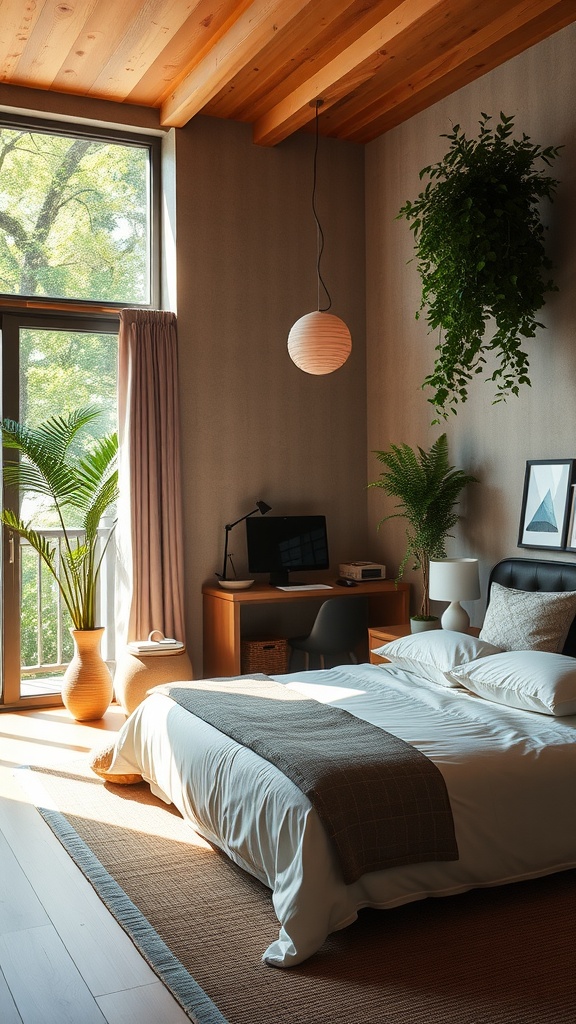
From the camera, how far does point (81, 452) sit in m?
5.38

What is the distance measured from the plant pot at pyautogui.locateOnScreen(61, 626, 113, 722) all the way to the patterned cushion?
82.8 inches

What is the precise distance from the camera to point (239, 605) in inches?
196

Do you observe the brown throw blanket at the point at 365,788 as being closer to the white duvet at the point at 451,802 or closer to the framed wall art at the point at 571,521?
the white duvet at the point at 451,802

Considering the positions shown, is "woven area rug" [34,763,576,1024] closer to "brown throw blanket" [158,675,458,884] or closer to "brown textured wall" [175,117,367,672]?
"brown throw blanket" [158,675,458,884]

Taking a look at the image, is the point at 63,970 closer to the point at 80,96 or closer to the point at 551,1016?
the point at 551,1016

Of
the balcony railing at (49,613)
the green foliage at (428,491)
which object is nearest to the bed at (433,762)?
the green foliage at (428,491)

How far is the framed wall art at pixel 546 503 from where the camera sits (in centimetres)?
416

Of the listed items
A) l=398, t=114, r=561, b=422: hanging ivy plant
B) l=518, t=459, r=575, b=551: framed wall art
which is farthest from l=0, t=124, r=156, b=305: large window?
l=518, t=459, r=575, b=551: framed wall art

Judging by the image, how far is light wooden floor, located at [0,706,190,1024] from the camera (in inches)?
88.4

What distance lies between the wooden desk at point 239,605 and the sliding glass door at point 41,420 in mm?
777

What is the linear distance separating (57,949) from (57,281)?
146 inches

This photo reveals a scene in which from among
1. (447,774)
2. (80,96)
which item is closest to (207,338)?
(80,96)

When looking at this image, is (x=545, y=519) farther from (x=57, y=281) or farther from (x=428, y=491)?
(x=57, y=281)

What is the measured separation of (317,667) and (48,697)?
1534 mm
